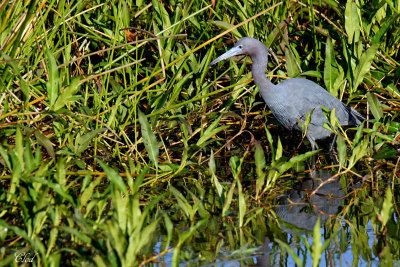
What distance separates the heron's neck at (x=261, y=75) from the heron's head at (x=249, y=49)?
0.16 feet

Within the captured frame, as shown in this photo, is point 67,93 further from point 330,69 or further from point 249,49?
point 330,69

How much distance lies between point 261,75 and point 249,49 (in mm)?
236

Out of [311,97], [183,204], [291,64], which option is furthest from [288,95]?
[183,204]

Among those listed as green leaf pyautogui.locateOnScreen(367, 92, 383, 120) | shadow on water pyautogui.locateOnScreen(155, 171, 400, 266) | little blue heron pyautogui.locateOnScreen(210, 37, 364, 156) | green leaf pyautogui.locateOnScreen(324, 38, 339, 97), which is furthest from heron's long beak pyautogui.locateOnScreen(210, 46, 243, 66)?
shadow on water pyautogui.locateOnScreen(155, 171, 400, 266)

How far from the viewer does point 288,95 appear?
5.11 m

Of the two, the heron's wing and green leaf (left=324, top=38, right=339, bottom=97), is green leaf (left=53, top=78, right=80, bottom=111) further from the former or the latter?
green leaf (left=324, top=38, right=339, bottom=97)

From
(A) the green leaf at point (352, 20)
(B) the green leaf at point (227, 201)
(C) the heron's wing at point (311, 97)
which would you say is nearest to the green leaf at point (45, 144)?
(B) the green leaf at point (227, 201)

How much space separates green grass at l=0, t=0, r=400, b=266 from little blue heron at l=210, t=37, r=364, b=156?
0.42ft

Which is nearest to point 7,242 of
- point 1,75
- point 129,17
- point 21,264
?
point 21,264

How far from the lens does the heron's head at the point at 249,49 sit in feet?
16.8

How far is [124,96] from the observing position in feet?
15.3

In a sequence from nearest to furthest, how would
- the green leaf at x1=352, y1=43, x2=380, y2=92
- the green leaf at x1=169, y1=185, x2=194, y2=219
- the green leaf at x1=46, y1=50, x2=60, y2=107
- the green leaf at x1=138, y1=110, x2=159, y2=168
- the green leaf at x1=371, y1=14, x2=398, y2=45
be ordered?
the green leaf at x1=169, y1=185, x2=194, y2=219 < the green leaf at x1=46, y1=50, x2=60, y2=107 < the green leaf at x1=138, y1=110, x2=159, y2=168 < the green leaf at x1=352, y1=43, x2=380, y2=92 < the green leaf at x1=371, y1=14, x2=398, y2=45

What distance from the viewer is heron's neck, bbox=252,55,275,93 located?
16.9ft

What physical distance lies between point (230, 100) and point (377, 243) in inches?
77.8
